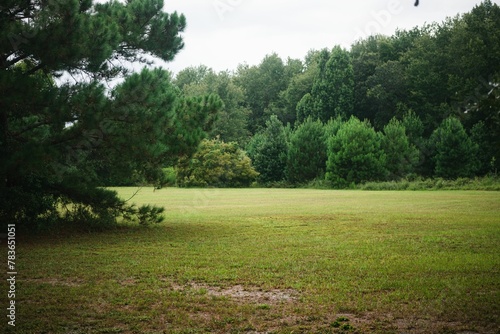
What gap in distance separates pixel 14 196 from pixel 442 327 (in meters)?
9.59

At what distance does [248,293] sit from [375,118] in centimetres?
5837

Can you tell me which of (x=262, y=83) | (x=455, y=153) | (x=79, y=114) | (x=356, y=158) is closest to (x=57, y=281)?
(x=79, y=114)

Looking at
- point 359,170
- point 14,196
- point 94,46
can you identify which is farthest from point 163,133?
point 359,170

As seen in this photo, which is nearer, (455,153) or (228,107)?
(455,153)

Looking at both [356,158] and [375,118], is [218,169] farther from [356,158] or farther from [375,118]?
[375,118]

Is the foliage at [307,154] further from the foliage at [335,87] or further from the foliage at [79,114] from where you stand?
the foliage at [79,114]

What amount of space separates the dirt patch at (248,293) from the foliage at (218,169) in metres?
43.4

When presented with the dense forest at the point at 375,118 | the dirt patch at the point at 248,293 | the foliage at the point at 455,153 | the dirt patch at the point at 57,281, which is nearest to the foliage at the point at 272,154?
the dense forest at the point at 375,118

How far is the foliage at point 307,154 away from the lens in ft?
166

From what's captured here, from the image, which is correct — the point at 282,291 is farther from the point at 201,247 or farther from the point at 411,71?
the point at 411,71

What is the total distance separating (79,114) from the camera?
34.0 ft

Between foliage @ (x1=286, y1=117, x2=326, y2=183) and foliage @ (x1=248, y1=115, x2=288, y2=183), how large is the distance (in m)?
2.20

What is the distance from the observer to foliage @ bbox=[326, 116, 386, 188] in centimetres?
4475

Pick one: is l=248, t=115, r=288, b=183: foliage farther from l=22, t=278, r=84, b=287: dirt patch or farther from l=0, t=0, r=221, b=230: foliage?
l=22, t=278, r=84, b=287: dirt patch
